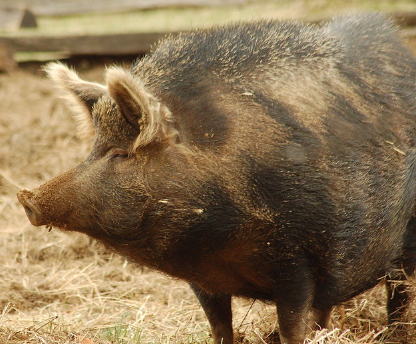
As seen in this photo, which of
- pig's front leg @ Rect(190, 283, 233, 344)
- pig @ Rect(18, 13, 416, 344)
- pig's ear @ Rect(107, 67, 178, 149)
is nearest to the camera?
pig's ear @ Rect(107, 67, 178, 149)

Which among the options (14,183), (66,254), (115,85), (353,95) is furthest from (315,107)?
(14,183)

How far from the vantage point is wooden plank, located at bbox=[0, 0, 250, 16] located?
12037 mm

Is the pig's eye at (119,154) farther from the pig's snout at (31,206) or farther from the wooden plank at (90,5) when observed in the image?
the wooden plank at (90,5)

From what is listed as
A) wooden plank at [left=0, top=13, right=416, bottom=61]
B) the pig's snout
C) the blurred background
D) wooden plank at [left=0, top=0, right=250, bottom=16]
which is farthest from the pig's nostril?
wooden plank at [left=0, top=0, right=250, bottom=16]

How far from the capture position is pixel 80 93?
4246mm

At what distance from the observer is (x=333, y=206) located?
3953 millimetres

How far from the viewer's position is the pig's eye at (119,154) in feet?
12.6

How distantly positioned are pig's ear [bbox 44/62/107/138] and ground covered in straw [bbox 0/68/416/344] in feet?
3.79

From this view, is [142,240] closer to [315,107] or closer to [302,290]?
[302,290]

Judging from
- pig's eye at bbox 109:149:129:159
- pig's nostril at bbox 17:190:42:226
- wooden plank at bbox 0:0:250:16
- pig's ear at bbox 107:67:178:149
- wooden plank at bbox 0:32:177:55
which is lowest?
pig's nostril at bbox 17:190:42:226

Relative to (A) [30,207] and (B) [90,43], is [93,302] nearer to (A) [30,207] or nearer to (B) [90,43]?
(A) [30,207]

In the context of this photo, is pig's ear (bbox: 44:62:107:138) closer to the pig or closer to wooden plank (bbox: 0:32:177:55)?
the pig

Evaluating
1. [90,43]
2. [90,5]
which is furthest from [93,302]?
[90,5]

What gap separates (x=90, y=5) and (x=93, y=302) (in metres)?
7.52
